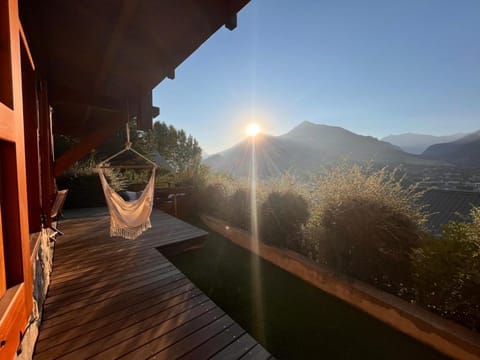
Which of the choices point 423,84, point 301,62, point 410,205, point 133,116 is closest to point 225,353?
point 410,205

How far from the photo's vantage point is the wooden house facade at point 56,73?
0.54 meters

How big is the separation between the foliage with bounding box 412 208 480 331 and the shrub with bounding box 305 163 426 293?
7.8 inches

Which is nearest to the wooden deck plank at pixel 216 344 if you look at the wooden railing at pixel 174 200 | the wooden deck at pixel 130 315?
the wooden deck at pixel 130 315

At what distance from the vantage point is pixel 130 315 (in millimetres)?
1625

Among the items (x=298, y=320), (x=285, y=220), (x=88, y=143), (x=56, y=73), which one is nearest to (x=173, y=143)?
(x=88, y=143)

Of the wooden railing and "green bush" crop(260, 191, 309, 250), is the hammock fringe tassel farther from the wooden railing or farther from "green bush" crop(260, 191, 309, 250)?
the wooden railing

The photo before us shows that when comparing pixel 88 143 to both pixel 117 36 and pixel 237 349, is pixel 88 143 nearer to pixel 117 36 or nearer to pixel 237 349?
pixel 117 36

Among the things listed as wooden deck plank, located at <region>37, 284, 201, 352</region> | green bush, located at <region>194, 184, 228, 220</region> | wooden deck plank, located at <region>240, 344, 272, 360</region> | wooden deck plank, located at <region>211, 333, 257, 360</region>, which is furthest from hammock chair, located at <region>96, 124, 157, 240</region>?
wooden deck plank, located at <region>240, 344, 272, 360</region>

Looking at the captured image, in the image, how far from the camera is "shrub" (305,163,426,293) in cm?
213

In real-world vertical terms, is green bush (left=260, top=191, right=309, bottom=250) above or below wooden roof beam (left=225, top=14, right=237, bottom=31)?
below

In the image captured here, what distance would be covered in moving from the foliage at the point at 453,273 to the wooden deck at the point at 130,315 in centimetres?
155

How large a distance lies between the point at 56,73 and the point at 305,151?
10.5m

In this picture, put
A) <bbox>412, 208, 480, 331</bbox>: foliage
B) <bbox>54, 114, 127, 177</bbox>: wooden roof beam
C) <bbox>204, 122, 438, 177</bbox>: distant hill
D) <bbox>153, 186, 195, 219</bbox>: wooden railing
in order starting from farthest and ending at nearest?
<bbox>204, 122, 438, 177</bbox>: distant hill, <bbox>153, 186, 195, 219</bbox>: wooden railing, <bbox>54, 114, 127, 177</bbox>: wooden roof beam, <bbox>412, 208, 480, 331</bbox>: foliage

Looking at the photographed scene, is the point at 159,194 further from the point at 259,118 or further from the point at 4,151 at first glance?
the point at 4,151
